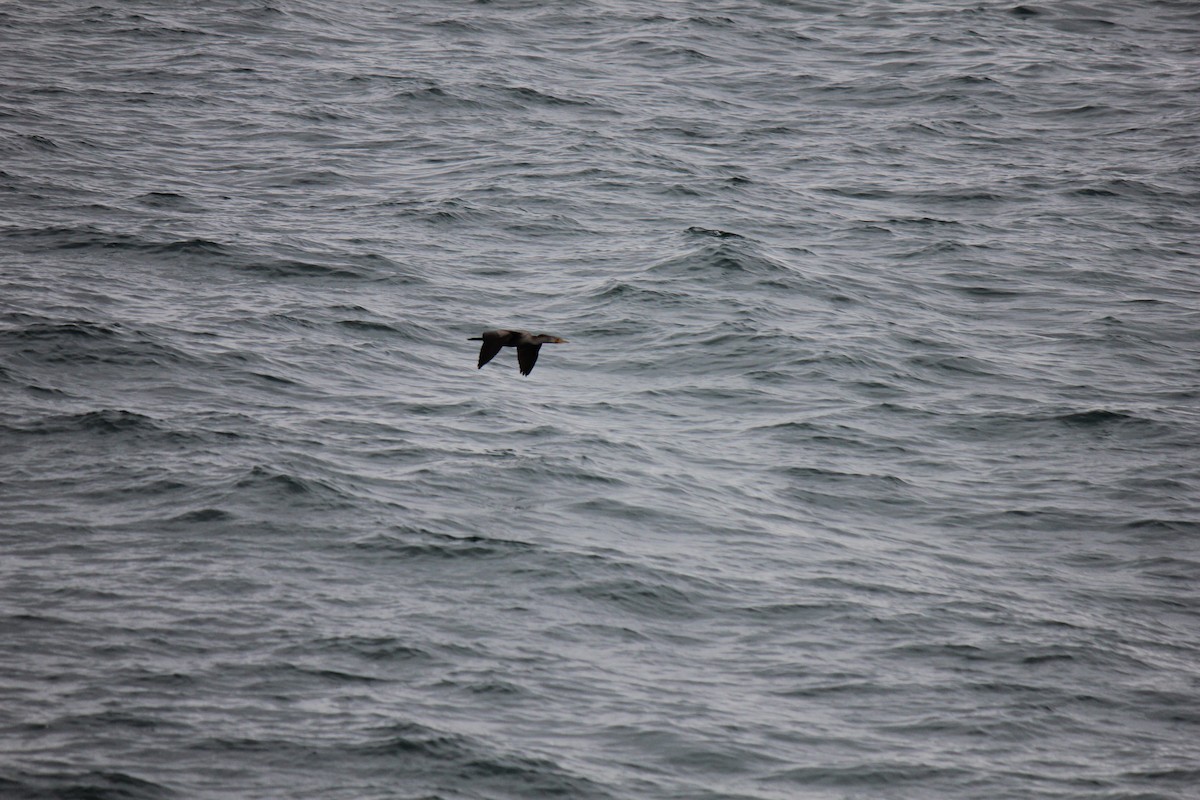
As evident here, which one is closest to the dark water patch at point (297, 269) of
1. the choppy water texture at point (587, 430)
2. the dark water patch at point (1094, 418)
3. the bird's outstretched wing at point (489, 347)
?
the choppy water texture at point (587, 430)

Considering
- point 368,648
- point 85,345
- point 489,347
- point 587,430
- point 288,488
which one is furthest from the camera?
point 85,345

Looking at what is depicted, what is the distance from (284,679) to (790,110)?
69.0 feet

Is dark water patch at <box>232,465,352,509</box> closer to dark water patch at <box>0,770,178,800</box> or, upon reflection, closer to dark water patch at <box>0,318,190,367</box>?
dark water patch at <box>0,318,190,367</box>

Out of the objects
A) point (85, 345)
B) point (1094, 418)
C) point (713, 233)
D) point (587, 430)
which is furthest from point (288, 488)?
point (713, 233)

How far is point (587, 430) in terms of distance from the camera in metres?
17.0

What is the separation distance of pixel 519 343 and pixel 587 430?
10.1 ft

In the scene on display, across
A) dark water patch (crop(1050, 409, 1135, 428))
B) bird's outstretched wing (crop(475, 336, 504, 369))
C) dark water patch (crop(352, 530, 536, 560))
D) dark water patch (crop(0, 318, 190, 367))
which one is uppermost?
bird's outstretched wing (crop(475, 336, 504, 369))

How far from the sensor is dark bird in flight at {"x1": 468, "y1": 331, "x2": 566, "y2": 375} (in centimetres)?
1395

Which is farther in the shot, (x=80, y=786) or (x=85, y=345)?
(x=85, y=345)

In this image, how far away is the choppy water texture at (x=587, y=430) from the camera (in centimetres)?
1188

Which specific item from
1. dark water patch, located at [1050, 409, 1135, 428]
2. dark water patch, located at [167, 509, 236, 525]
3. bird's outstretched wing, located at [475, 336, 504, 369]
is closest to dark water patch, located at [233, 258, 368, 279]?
dark water patch, located at [167, 509, 236, 525]

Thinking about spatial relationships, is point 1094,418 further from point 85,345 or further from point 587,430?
point 85,345

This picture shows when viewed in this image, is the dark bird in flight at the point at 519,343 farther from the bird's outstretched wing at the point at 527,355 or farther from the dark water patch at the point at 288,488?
the dark water patch at the point at 288,488

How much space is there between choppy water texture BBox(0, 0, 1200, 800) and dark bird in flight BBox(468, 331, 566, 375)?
1827 mm
